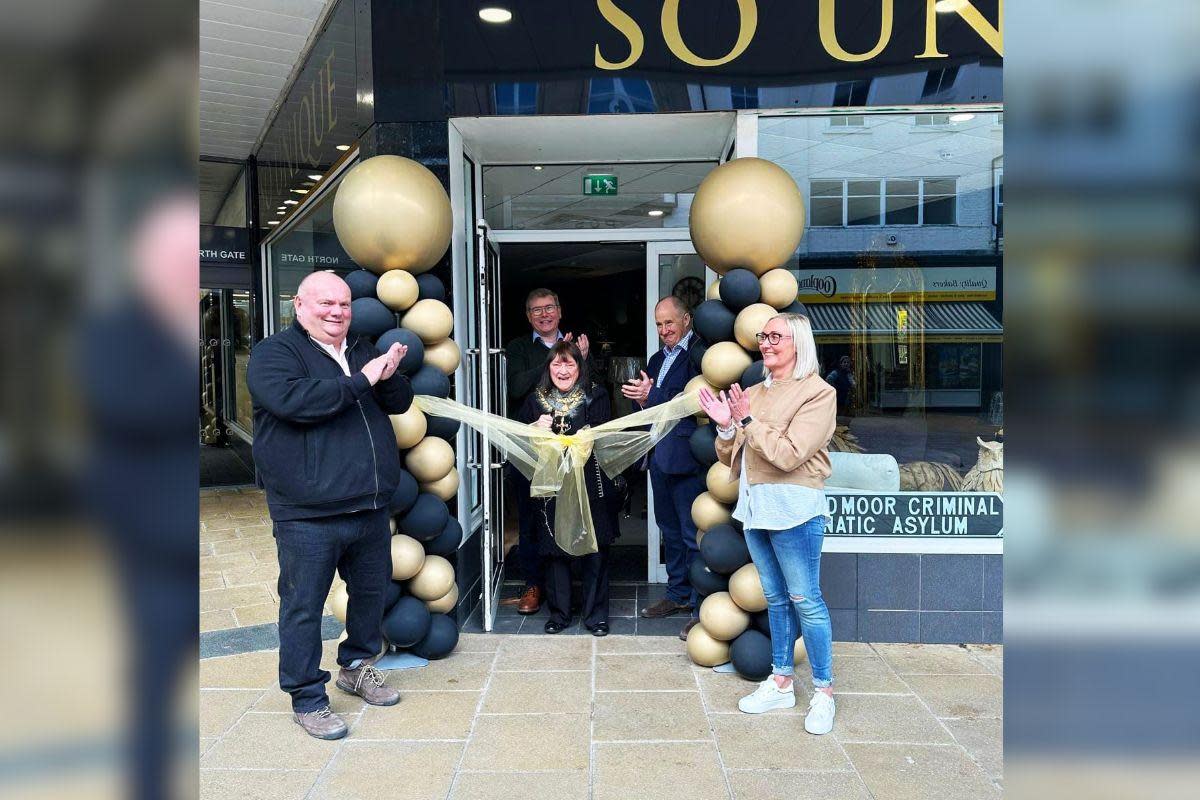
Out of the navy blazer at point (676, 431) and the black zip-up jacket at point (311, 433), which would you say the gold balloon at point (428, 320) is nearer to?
the black zip-up jacket at point (311, 433)

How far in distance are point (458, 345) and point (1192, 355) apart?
4245 millimetres

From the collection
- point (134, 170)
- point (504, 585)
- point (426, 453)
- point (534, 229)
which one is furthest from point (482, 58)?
point (134, 170)

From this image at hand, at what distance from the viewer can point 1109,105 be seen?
1.90ft

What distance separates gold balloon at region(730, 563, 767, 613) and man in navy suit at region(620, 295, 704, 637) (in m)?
0.67

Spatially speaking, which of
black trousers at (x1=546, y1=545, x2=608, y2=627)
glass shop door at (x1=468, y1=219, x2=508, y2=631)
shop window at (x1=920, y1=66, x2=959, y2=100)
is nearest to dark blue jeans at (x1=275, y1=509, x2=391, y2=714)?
glass shop door at (x1=468, y1=219, x2=508, y2=631)

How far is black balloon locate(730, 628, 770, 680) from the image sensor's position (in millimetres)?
3963

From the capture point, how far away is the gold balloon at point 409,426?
4.00m

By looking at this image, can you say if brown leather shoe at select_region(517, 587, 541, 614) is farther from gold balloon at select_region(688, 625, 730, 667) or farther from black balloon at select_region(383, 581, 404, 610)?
gold balloon at select_region(688, 625, 730, 667)

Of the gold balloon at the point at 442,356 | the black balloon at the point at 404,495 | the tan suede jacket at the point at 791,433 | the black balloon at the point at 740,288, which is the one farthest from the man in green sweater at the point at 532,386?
the tan suede jacket at the point at 791,433

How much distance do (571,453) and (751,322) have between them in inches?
46.0

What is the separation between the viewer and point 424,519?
411 cm

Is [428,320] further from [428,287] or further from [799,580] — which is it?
[799,580]

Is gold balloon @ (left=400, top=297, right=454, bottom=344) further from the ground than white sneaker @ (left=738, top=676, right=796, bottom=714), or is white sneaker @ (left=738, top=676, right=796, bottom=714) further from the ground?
gold balloon @ (left=400, top=297, right=454, bottom=344)

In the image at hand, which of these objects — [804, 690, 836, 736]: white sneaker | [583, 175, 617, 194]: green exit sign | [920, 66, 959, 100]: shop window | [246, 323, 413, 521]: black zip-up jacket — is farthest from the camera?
[583, 175, 617, 194]: green exit sign
